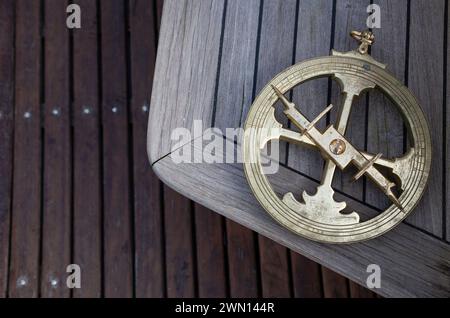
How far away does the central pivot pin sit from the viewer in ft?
3.53

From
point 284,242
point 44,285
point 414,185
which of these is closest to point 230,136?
point 284,242

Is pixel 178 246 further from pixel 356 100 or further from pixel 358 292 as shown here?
pixel 356 100

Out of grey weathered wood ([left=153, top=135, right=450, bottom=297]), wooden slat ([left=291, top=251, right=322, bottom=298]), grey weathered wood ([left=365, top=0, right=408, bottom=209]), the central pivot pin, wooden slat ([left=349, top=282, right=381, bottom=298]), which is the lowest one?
wooden slat ([left=349, top=282, right=381, bottom=298])

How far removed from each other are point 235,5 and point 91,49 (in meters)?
0.74

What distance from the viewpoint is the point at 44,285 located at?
1.69 meters

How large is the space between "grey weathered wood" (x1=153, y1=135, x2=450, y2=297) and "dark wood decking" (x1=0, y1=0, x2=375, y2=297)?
25.7 inches

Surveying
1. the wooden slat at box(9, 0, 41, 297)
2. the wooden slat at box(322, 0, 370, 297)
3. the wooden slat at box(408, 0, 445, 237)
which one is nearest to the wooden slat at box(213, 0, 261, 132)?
the wooden slat at box(322, 0, 370, 297)

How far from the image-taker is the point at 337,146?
108 centimetres

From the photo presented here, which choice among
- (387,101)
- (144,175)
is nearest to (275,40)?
(387,101)

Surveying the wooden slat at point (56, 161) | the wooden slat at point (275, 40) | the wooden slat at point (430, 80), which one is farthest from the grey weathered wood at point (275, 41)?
the wooden slat at point (56, 161)

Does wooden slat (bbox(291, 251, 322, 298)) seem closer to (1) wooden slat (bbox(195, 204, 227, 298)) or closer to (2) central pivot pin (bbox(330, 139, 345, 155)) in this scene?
(1) wooden slat (bbox(195, 204, 227, 298))

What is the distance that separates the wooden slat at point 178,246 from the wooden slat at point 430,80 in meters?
0.77
